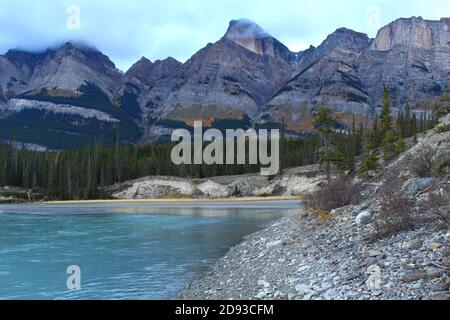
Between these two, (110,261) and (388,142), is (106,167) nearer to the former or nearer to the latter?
(388,142)

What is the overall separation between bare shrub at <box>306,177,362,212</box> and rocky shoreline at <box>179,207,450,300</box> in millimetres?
2829

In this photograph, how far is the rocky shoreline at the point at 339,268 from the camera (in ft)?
33.0

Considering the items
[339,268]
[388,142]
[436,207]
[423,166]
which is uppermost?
[388,142]

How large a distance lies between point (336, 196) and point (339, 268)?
11.7 metres

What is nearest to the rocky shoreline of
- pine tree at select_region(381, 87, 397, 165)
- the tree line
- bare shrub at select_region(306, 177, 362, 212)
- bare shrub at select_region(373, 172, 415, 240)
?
bare shrub at select_region(373, 172, 415, 240)

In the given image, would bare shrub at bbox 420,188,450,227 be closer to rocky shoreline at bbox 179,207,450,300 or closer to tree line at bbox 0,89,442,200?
rocky shoreline at bbox 179,207,450,300

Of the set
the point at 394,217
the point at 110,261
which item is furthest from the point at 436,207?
the point at 110,261

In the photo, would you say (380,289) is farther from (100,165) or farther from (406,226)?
(100,165)

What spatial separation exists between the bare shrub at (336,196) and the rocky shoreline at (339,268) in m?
2.83

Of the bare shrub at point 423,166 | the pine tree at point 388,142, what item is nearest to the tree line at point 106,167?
the pine tree at point 388,142

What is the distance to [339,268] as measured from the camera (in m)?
12.9

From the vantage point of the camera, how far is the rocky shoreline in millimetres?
10055
